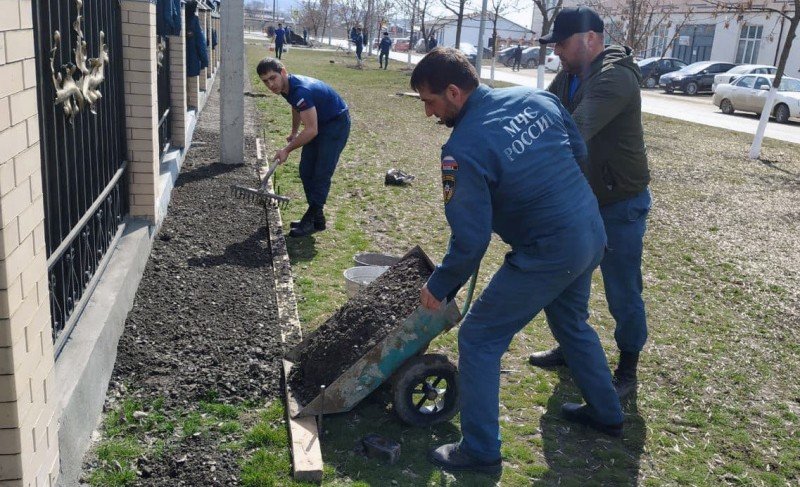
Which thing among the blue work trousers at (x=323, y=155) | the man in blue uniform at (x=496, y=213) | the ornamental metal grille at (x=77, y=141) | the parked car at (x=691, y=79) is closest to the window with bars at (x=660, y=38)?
the parked car at (x=691, y=79)

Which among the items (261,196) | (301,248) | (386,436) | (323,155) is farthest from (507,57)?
(386,436)

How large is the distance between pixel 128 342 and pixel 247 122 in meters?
10.9

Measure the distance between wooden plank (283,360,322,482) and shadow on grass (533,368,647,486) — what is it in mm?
1060

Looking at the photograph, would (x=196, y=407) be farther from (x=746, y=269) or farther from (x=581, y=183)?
(x=746, y=269)

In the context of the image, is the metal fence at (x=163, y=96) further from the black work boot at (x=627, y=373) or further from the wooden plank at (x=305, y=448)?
the black work boot at (x=627, y=373)

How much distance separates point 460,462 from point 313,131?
4050mm

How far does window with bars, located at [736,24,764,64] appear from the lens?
43.9 meters

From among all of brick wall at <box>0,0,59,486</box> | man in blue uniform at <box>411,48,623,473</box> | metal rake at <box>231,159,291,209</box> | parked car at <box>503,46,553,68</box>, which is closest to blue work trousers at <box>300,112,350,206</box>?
metal rake at <box>231,159,291,209</box>

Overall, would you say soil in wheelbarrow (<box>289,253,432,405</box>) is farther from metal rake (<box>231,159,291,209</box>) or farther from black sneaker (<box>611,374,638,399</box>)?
metal rake (<box>231,159,291,209</box>)

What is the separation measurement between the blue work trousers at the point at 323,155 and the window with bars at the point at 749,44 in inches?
1658

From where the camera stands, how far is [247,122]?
15.2m

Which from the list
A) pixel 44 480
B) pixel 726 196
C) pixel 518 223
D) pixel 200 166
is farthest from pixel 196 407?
pixel 726 196

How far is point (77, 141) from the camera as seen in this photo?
4520 mm

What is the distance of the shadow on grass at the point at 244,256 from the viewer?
253 inches
